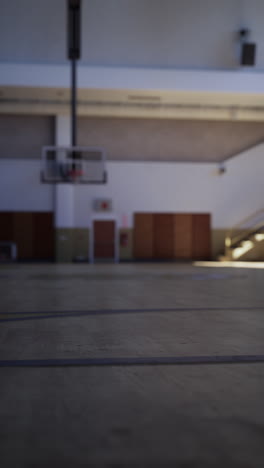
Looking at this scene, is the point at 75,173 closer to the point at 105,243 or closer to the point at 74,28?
the point at 105,243

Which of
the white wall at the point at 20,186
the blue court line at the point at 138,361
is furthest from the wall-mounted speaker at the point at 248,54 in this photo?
the blue court line at the point at 138,361

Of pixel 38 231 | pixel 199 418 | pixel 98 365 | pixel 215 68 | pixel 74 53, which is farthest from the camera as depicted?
pixel 38 231

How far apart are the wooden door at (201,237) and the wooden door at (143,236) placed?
2176mm

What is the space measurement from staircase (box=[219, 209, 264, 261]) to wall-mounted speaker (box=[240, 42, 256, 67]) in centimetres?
729

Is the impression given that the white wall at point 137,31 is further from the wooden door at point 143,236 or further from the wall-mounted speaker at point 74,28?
the wooden door at point 143,236

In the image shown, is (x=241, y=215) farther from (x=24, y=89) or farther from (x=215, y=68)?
(x=24, y=89)

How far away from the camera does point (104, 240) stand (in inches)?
830

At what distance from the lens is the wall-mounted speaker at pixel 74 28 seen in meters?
15.5

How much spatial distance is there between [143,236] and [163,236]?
1.00m

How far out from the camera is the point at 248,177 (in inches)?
851

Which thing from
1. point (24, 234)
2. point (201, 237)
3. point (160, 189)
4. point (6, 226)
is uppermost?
point (160, 189)

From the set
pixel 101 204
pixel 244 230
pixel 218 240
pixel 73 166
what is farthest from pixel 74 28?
pixel 244 230

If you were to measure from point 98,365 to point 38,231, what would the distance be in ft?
61.2

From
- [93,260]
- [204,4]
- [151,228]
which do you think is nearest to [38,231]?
[93,260]
